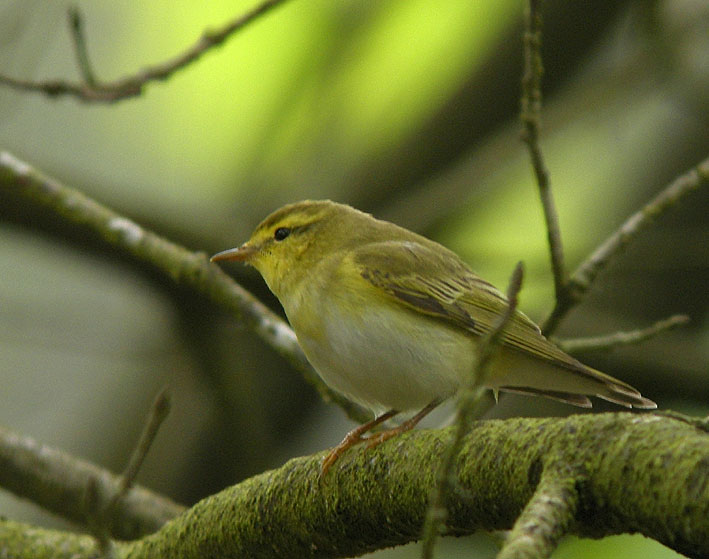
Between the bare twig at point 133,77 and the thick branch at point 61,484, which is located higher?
the bare twig at point 133,77

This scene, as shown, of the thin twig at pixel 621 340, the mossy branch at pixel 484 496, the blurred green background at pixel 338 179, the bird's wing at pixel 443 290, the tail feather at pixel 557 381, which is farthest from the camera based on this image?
the blurred green background at pixel 338 179

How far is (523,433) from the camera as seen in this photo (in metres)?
2.27

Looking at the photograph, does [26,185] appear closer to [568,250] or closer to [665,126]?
[568,250]

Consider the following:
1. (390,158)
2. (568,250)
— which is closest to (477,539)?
(568,250)

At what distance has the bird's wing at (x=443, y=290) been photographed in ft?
12.6

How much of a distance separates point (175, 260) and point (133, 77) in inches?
35.5

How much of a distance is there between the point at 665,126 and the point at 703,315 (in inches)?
66.5

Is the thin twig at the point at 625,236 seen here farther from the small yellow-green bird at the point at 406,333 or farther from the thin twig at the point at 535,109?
the small yellow-green bird at the point at 406,333

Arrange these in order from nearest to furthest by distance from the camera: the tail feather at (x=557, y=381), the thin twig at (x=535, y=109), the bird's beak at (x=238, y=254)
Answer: the thin twig at (x=535, y=109) → the tail feather at (x=557, y=381) → the bird's beak at (x=238, y=254)

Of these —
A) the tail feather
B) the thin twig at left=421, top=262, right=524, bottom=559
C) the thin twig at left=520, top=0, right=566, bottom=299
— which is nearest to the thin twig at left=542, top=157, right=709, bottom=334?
the thin twig at left=520, top=0, right=566, bottom=299

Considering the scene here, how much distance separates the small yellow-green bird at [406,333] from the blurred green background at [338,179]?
1.10m

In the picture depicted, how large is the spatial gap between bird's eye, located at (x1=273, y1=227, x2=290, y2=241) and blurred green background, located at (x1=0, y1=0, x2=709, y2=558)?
1.16 meters

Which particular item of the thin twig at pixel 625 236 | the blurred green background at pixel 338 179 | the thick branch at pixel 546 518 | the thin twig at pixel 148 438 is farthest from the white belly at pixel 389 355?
the thick branch at pixel 546 518

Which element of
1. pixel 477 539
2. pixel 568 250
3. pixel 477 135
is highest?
pixel 477 135
